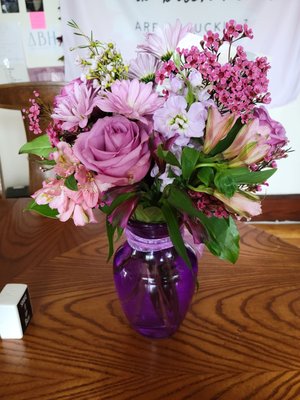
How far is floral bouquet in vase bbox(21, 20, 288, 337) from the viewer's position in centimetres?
44

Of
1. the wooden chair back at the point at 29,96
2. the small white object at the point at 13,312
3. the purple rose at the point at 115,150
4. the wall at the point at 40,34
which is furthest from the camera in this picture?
the wall at the point at 40,34

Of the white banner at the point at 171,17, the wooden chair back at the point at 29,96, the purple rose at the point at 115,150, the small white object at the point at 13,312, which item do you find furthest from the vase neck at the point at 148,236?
the white banner at the point at 171,17

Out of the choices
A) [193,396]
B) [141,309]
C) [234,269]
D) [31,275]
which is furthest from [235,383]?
[31,275]

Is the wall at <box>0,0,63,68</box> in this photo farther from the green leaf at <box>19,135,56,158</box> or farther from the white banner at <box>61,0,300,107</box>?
the green leaf at <box>19,135,56,158</box>

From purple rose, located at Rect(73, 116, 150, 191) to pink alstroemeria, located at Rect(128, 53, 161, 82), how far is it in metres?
0.10

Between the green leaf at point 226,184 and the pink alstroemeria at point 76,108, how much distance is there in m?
0.18

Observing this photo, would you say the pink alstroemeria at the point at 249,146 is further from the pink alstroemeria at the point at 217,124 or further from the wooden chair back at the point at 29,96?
the wooden chair back at the point at 29,96

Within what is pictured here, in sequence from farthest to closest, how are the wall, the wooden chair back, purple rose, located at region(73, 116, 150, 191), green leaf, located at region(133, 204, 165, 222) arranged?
→ the wall
the wooden chair back
green leaf, located at region(133, 204, 165, 222)
purple rose, located at region(73, 116, 150, 191)

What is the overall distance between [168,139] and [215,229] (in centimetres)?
14

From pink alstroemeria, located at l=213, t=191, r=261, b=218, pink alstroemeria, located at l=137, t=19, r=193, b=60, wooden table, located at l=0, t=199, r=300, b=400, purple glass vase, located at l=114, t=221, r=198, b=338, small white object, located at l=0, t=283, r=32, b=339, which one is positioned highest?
pink alstroemeria, located at l=137, t=19, r=193, b=60

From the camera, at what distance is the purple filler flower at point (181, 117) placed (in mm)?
446

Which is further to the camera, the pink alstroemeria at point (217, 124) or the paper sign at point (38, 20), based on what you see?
the paper sign at point (38, 20)

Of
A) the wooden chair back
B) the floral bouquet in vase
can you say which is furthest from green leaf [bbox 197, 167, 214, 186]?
the wooden chair back

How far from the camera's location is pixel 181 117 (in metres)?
0.45
